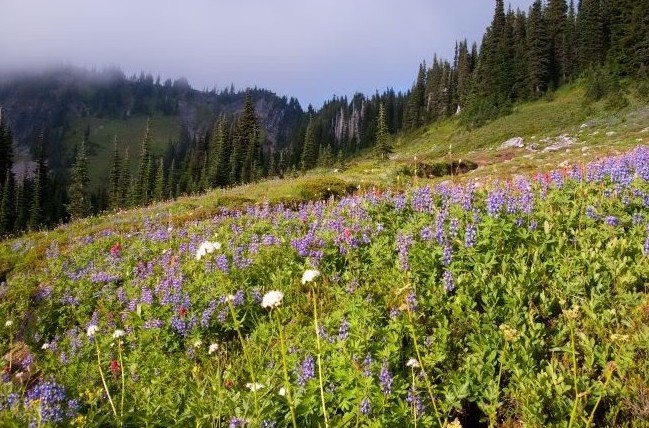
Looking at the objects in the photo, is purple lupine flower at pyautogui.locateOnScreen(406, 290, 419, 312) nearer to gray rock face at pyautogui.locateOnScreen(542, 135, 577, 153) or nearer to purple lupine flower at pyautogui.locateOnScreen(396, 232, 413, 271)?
purple lupine flower at pyautogui.locateOnScreen(396, 232, 413, 271)

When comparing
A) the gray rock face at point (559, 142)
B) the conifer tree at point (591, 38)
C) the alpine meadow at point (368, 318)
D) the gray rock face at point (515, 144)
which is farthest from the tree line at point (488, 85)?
the alpine meadow at point (368, 318)

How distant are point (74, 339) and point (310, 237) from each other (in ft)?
12.5

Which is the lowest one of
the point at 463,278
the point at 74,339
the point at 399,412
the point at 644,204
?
the point at 74,339

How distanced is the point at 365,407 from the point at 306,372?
0.68 m

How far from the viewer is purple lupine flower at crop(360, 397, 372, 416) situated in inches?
130

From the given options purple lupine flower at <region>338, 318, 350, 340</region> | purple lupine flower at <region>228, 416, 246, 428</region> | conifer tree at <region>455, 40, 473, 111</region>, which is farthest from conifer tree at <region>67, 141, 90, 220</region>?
purple lupine flower at <region>228, 416, 246, 428</region>

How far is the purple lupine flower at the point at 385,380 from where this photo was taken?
3.49 meters

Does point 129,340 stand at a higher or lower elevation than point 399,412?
lower

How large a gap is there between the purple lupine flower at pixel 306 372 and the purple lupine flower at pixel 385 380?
609 mm

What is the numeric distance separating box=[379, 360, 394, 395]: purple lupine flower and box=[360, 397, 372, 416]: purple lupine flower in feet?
0.66

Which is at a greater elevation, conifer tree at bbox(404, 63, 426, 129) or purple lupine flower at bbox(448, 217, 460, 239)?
conifer tree at bbox(404, 63, 426, 129)

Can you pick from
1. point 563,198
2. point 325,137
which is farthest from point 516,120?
point 325,137

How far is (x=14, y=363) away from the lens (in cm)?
766

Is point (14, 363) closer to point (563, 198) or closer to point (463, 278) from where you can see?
point (463, 278)
